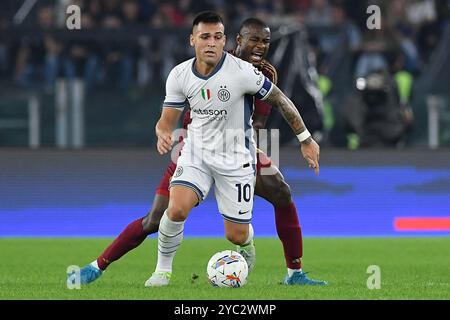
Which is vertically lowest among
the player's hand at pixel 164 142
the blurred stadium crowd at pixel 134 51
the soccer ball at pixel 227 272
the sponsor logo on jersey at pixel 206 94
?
the soccer ball at pixel 227 272

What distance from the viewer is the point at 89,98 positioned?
15.6 meters

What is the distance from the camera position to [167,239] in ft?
27.7

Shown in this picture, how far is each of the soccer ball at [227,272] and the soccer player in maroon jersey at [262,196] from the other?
579 millimetres

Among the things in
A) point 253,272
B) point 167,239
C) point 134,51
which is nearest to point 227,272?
point 167,239

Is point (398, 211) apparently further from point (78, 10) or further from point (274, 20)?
point (78, 10)

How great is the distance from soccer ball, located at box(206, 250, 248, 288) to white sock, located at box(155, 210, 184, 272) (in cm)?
32

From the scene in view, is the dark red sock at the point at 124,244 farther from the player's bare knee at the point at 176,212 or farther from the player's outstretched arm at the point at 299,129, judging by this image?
the player's outstretched arm at the point at 299,129

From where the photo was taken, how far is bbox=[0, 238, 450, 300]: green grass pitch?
7969mm

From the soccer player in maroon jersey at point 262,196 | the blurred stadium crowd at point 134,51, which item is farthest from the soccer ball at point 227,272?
the blurred stadium crowd at point 134,51

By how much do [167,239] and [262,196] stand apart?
2.76ft

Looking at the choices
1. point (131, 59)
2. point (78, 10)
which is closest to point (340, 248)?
point (131, 59)

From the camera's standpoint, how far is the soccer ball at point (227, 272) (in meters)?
8.27

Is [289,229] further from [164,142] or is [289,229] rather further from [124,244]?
[164,142]

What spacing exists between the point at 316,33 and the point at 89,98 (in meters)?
3.11
